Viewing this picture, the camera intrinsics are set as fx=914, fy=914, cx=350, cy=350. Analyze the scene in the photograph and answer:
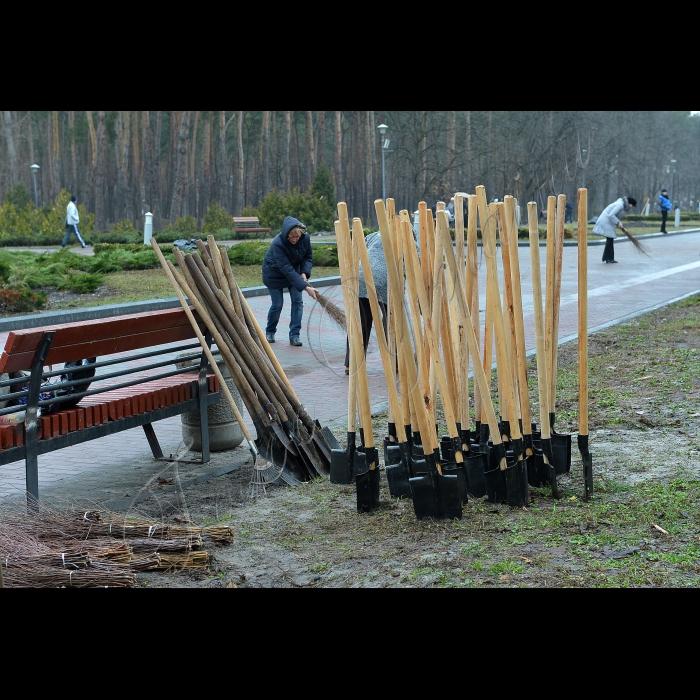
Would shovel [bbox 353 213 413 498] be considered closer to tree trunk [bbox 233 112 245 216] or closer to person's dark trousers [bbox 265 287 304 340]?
person's dark trousers [bbox 265 287 304 340]

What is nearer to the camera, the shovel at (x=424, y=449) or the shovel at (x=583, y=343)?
the shovel at (x=424, y=449)

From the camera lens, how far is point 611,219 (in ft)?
66.0

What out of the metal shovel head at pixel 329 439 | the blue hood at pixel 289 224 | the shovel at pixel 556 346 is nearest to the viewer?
the shovel at pixel 556 346

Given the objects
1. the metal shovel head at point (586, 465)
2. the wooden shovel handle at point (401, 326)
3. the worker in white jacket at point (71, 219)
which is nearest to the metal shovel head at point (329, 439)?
the wooden shovel handle at point (401, 326)

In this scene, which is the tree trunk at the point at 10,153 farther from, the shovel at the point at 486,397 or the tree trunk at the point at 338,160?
the shovel at the point at 486,397

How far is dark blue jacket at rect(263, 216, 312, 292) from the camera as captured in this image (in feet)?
32.6

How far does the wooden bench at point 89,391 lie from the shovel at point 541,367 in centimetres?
225

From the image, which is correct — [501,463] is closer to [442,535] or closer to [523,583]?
[442,535]

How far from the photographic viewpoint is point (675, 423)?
6.21m

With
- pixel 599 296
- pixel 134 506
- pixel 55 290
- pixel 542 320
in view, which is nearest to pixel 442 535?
pixel 542 320

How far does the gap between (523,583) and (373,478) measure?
1224 millimetres

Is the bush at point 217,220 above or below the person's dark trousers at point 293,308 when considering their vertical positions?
above

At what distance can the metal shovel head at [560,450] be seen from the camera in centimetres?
477

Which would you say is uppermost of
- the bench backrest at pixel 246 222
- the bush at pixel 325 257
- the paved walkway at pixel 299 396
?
the bench backrest at pixel 246 222
